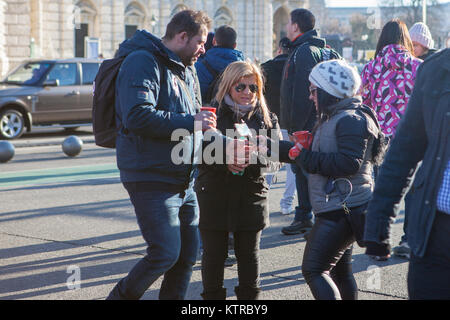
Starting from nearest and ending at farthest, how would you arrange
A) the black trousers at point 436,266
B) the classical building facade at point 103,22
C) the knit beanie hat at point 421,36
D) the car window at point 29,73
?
1. the black trousers at point 436,266
2. the knit beanie hat at point 421,36
3. the car window at point 29,73
4. the classical building facade at point 103,22

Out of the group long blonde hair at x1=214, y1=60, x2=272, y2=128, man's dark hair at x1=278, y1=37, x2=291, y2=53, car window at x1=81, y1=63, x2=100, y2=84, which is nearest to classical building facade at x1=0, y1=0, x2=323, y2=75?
car window at x1=81, y1=63, x2=100, y2=84

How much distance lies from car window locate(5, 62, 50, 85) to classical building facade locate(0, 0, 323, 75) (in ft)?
41.5

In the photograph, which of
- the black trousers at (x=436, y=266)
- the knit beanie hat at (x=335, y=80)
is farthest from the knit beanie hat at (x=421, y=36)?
the black trousers at (x=436, y=266)

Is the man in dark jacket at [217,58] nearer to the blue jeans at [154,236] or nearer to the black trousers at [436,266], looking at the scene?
the blue jeans at [154,236]

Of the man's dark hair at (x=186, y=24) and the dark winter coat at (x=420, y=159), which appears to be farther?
the man's dark hair at (x=186, y=24)

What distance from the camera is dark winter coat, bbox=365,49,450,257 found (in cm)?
271

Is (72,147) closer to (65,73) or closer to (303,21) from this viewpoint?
(65,73)

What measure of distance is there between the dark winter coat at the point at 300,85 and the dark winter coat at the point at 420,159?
360 centimetres

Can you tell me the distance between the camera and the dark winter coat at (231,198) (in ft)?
14.1

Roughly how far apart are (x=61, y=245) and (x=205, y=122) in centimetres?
327

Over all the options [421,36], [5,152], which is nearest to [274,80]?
[421,36]

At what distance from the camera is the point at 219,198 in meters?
4.35

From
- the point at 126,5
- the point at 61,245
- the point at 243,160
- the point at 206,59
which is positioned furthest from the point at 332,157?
the point at 126,5

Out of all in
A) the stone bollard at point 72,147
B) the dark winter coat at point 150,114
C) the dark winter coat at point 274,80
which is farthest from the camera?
the stone bollard at point 72,147
